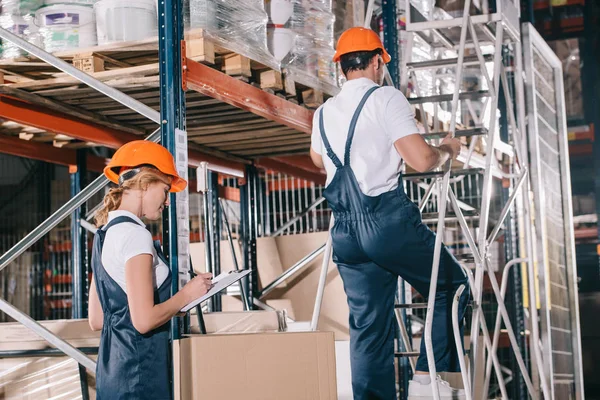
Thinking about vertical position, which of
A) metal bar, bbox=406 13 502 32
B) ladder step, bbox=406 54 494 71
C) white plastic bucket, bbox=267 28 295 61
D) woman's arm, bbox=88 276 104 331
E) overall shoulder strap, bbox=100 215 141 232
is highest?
metal bar, bbox=406 13 502 32

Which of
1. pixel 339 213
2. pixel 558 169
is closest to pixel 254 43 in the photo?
pixel 339 213

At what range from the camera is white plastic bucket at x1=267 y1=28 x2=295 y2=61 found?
5.94m

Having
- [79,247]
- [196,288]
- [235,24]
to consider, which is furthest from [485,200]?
[79,247]

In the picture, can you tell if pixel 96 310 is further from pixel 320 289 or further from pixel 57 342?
A: pixel 320 289

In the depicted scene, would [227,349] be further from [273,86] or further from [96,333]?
[273,86]

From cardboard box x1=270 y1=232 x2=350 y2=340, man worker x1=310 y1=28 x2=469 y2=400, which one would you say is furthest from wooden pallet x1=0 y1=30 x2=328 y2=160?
cardboard box x1=270 y1=232 x2=350 y2=340

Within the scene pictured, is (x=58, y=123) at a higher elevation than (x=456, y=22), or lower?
lower

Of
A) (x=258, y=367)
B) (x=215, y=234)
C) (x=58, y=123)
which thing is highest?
(x=58, y=123)

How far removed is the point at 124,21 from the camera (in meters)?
4.97

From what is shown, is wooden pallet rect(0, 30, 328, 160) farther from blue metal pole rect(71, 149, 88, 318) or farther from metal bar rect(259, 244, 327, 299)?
metal bar rect(259, 244, 327, 299)

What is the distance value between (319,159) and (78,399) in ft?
7.70

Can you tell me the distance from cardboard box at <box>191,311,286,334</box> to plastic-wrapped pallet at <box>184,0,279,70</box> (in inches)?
65.8

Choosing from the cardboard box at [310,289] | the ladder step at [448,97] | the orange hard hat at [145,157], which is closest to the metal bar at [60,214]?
the orange hard hat at [145,157]

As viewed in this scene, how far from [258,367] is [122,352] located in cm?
74
